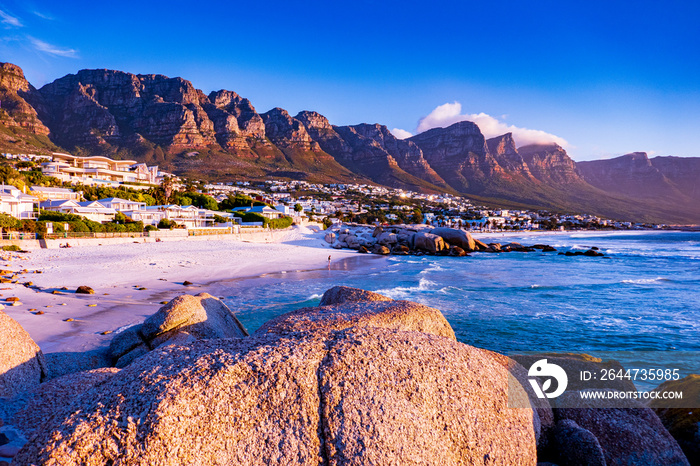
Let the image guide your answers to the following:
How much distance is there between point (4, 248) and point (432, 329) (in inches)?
1409

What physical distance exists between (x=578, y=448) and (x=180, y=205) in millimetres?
66661

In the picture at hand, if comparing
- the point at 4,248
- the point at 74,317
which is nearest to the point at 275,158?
the point at 4,248


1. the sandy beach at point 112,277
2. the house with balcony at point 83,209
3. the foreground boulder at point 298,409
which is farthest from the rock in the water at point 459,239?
the foreground boulder at point 298,409

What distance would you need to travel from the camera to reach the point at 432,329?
523 centimetres

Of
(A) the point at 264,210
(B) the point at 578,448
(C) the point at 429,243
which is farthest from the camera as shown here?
(A) the point at 264,210

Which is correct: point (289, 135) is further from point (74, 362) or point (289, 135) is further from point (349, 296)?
point (349, 296)

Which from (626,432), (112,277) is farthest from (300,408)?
(112,277)

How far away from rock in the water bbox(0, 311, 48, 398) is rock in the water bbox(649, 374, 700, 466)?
9855 mm

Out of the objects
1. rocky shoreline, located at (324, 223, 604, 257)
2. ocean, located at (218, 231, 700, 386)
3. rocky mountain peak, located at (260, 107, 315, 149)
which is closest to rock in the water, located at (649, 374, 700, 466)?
ocean, located at (218, 231, 700, 386)

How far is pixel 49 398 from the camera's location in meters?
4.97

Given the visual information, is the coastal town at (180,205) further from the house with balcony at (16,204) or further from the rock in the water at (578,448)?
the rock in the water at (578,448)

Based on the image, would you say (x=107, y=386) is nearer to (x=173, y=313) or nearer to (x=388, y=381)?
(x=388, y=381)

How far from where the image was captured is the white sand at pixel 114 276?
37.4 ft

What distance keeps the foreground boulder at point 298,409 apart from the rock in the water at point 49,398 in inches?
94.8
